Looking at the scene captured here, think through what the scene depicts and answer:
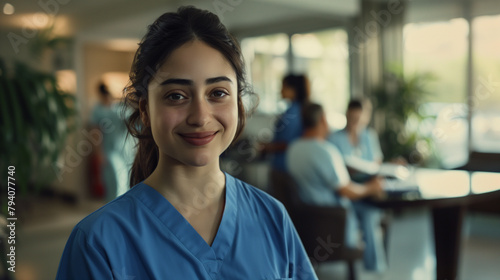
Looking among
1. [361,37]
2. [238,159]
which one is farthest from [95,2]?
[361,37]

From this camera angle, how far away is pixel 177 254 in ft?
2.62

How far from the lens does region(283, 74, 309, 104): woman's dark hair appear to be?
147 inches

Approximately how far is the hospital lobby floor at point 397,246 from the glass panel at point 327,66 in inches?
87.1

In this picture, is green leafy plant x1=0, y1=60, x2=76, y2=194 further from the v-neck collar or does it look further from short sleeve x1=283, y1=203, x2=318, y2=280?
short sleeve x1=283, y1=203, x2=318, y2=280

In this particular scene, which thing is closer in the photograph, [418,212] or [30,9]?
[418,212]

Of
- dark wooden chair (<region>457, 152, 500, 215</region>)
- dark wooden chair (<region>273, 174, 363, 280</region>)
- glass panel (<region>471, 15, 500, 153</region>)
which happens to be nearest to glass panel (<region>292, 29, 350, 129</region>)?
glass panel (<region>471, 15, 500, 153</region>)

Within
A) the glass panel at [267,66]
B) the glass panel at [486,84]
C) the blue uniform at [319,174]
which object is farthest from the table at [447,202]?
the glass panel at [267,66]

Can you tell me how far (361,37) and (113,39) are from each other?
135 inches

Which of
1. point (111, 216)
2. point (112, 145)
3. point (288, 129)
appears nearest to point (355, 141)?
point (288, 129)

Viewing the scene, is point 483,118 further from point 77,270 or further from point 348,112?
point 77,270

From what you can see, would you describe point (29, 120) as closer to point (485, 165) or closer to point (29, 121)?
point (29, 121)

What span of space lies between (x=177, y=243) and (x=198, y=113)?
24cm

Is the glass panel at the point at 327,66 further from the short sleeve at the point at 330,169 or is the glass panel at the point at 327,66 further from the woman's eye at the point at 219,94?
the woman's eye at the point at 219,94

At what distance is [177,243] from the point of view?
807 mm
